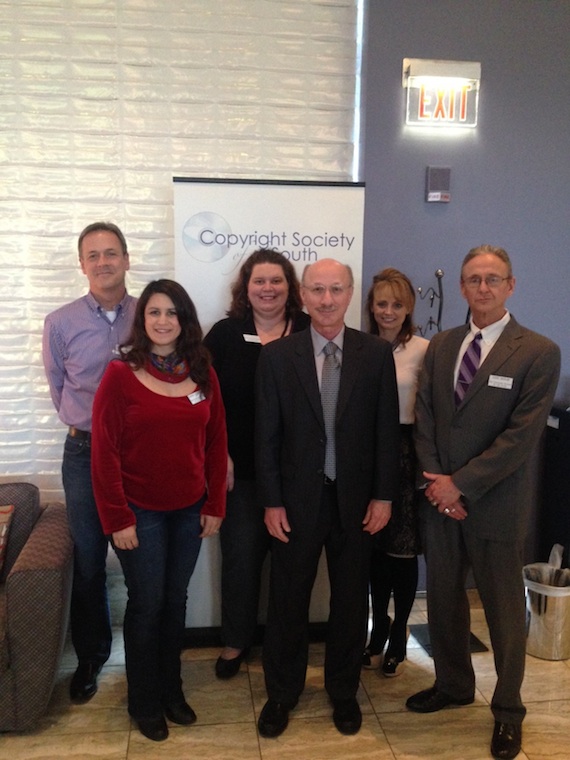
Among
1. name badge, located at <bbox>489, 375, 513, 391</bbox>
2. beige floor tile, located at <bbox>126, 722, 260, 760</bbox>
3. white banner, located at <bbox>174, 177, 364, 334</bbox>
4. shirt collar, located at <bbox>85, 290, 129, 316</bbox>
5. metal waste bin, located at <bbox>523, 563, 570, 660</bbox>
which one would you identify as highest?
white banner, located at <bbox>174, 177, 364, 334</bbox>

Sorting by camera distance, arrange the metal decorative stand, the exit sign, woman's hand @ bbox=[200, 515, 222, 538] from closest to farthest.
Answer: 1. woman's hand @ bbox=[200, 515, 222, 538]
2. the exit sign
3. the metal decorative stand

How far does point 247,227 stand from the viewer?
2.66 meters

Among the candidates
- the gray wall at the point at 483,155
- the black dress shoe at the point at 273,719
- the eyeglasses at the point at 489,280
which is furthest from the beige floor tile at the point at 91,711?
the gray wall at the point at 483,155

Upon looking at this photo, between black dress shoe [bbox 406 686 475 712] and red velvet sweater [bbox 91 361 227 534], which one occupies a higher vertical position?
red velvet sweater [bbox 91 361 227 534]

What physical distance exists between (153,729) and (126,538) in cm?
70

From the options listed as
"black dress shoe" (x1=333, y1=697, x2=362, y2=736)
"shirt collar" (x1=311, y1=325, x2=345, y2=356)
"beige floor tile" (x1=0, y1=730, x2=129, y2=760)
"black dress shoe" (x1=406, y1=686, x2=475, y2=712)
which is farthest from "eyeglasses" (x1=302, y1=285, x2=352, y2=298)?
"beige floor tile" (x1=0, y1=730, x2=129, y2=760)

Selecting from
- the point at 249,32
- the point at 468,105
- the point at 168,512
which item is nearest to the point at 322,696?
the point at 168,512

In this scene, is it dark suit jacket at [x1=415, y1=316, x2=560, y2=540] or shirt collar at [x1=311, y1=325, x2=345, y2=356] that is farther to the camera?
shirt collar at [x1=311, y1=325, x2=345, y2=356]

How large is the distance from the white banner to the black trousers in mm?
1051

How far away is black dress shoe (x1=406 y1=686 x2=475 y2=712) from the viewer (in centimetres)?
229

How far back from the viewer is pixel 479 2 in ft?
9.38

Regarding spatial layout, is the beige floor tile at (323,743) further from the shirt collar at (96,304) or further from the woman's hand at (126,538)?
the shirt collar at (96,304)

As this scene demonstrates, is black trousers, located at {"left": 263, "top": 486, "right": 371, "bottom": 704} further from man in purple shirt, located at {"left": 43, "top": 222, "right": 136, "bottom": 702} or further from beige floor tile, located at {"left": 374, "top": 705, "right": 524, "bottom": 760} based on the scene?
man in purple shirt, located at {"left": 43, "top": 222, "right": 136, "bottom": 702}

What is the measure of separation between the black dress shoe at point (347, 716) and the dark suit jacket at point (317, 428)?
0.68 meters
